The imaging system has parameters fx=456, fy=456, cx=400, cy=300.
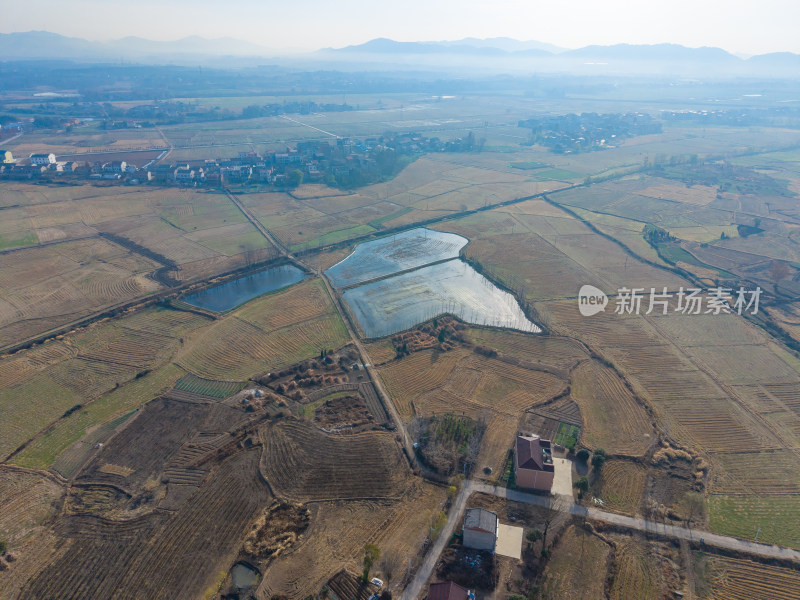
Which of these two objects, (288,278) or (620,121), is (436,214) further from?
(620,121)

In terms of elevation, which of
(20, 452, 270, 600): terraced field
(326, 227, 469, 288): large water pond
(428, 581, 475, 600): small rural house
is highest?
(326, 227, 469, 288): large water pond

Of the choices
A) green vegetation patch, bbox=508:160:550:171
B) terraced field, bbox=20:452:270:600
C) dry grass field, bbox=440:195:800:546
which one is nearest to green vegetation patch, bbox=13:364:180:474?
terraced field, bbox=20:452:270:600

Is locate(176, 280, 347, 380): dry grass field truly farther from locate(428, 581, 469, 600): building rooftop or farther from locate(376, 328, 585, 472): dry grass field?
locate(428, 581, 469, 600): building rooftop

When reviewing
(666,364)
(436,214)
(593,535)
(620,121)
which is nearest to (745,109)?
(620,121)

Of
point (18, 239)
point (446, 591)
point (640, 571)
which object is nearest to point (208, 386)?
point (446, 591)

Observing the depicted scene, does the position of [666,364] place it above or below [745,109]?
below
